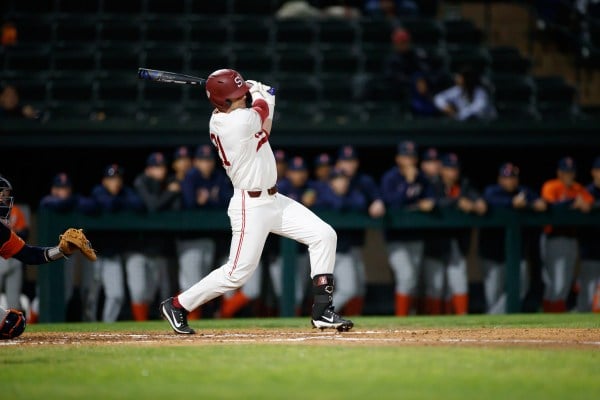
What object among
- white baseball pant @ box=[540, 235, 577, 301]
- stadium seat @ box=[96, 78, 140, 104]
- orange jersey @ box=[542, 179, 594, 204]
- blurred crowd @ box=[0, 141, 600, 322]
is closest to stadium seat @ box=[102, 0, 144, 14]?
stadium seat @ box=[96, 78, 140, 104]

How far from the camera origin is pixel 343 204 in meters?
11.2

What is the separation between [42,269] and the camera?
35.7ft

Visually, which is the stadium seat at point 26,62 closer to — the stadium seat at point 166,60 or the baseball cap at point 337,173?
the stadium seat at point 166,60

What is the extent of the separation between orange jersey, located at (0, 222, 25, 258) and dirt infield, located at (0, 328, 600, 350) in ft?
1.84

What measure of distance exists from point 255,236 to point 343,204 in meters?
4.10

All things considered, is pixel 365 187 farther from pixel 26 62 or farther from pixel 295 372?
pixel 295 372

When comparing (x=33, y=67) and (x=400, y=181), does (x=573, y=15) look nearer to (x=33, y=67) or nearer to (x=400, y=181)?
(x=400, y=181)

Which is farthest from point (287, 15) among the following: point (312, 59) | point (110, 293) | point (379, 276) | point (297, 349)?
point (297, 349)

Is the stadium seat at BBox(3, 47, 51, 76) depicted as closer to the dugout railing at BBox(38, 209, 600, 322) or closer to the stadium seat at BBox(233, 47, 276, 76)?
the stadium seat at BBox(233, 47, 276, 76)

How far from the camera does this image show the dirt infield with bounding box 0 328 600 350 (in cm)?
683

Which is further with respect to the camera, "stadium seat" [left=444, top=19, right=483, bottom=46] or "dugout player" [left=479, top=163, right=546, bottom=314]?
"stadium seat" [left=444, top=19, right=483, bottom=46]

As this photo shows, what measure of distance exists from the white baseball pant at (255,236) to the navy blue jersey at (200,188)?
3.80m

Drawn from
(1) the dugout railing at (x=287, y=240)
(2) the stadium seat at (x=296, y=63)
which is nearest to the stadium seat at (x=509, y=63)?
(2) the stadium seat at (x=296, y=63)

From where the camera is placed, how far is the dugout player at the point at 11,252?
7.16m
